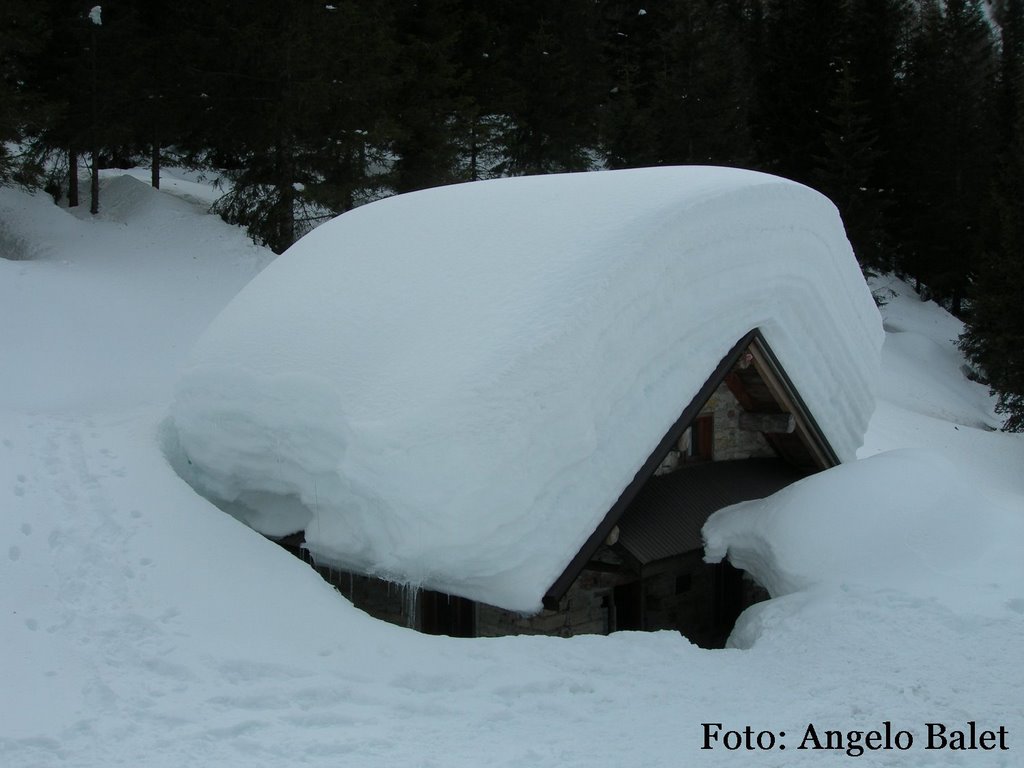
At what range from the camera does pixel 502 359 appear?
7.07m

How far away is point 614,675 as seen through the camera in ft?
21.2

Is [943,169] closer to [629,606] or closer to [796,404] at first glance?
[796,404]

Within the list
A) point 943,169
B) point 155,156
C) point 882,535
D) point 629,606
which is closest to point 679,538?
point 629,606

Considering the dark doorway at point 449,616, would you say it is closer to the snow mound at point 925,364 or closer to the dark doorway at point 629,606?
the dark doorway at point 629,606

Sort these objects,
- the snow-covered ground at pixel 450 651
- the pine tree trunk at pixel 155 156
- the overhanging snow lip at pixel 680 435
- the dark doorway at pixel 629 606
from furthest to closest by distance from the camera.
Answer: the pine tree trunk at pixel 155 156, the dark doorway at pixel 629 606, the overhanging snow lip at pixel 680 435, the snow-covered ground at pixel 450 651

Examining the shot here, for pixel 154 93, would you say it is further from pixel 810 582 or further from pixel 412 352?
pixel 810 582

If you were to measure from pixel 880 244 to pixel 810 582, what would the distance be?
68.5 feet

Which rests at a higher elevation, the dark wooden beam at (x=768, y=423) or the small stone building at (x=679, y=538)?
the dark wooden beam at (x=768, y=423)

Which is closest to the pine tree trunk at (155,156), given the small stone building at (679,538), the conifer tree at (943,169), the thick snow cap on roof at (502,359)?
the thick snow cap on roof at (502,359)

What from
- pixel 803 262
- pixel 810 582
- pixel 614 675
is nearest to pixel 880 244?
pixel 803 262

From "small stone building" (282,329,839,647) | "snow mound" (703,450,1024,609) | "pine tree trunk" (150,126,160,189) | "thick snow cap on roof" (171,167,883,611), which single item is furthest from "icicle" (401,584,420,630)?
"pine tree trunk" (150,126,160,189)

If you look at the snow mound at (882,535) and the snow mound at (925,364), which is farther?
the snow mound at (925,364)

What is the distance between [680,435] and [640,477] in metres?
0.63

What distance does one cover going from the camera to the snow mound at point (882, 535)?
7387 mm
